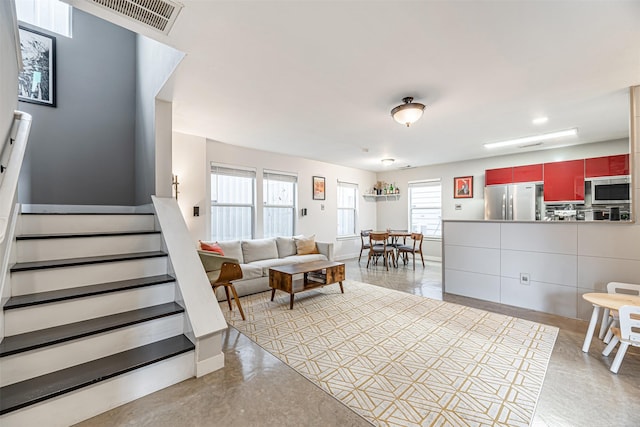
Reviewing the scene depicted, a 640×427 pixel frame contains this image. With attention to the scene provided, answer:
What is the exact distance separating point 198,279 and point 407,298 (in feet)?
9.68

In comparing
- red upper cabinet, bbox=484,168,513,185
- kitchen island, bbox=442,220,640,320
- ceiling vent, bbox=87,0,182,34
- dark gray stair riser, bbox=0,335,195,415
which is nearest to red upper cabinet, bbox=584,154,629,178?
red upper cabinet, bbox=484,168,513,185

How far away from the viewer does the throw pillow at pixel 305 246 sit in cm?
553

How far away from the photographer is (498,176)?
19.1 feet

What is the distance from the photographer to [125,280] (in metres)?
2.13

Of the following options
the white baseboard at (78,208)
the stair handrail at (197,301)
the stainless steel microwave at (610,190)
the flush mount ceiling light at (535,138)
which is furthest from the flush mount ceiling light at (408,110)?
the stainless steel microwave at (610,190)

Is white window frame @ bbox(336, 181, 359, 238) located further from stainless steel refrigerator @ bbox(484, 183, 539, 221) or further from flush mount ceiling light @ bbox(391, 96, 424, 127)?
flush mount ceiling light @ bbox(391, 96, 424, 127)

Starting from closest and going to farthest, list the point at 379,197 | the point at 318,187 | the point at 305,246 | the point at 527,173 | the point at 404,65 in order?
the point at 404,65
the point at 527,173
the point at 305,246
the point at 318,187
the point at 379,197

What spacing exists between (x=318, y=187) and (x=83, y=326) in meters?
5.39

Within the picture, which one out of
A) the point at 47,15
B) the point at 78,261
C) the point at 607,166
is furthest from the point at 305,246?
the point at 607,166

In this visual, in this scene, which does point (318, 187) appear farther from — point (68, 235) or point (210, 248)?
point (68, 235)

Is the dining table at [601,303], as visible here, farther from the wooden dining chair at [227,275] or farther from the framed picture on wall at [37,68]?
the framed picture on wall at [37,68]

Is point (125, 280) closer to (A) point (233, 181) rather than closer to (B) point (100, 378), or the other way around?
(B) point (100, 378)

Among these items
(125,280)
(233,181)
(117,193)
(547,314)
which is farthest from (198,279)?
(547,314)

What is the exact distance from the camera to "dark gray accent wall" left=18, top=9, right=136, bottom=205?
124 inches
